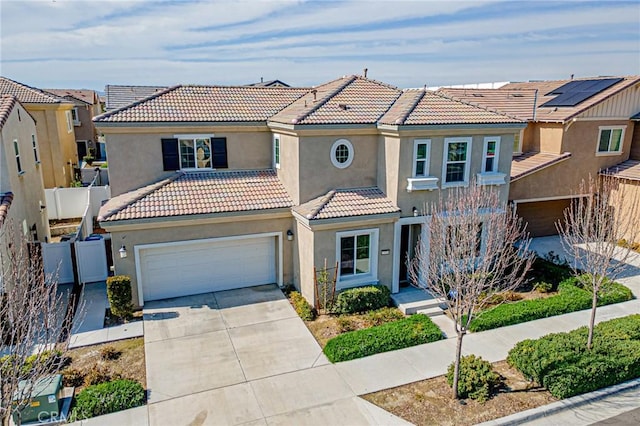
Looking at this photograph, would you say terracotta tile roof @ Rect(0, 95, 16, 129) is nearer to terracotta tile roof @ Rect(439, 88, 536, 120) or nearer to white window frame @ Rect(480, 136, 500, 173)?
white window frame @ Rect(480, 136, 500, 173)

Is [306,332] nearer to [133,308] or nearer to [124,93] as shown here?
[133,308]

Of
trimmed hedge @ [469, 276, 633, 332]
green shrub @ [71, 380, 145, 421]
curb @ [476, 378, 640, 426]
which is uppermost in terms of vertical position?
Answer: green shrub @ [71, 380, 145, 421]

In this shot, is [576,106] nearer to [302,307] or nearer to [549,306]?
[549,306]

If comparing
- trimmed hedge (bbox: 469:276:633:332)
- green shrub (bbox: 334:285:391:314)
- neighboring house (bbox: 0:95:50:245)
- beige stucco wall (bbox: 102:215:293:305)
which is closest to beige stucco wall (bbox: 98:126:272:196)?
beige stucco wall (bbox: 102:215:293:305)

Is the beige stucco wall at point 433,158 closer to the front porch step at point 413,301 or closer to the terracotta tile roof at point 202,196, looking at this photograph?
the front porch step at point 413,301

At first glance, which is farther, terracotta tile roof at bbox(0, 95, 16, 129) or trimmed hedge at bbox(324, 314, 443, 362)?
terracotta tile roof at bbox(0, 95, 16, 129)

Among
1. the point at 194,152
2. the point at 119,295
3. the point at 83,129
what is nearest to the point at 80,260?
the point at 119,295
